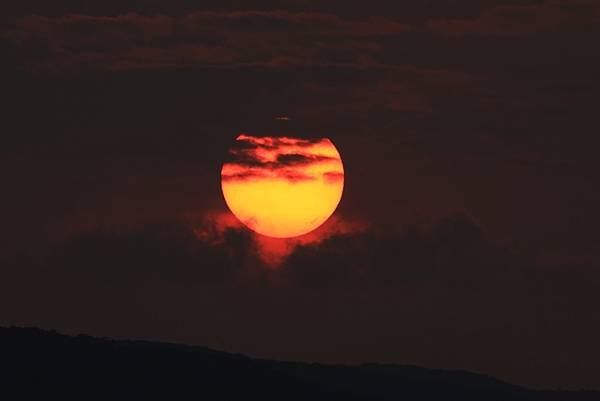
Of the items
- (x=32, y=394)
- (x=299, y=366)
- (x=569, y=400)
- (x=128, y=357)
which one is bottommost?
(x=32, y=394)

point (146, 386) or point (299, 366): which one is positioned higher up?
point (299, 366)

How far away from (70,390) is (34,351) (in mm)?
6368

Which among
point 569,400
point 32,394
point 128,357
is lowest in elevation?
point 32,394

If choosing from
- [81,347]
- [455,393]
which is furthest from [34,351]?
[455,393]

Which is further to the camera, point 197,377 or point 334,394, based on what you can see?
point 334,394

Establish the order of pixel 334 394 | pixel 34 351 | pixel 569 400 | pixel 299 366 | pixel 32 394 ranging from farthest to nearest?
1. pixel 569 400
2. pixel 299 366
3. pixel 334 394
4. pixel 34 351
5. pixel 32 394

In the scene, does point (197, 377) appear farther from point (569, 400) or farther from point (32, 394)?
point (569, 400)

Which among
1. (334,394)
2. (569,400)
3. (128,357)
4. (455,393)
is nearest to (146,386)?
(128,357)

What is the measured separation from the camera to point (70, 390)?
95.8 m

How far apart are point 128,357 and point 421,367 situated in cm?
8386

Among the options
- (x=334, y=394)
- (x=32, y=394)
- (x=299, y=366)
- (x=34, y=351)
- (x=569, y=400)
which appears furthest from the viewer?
(x=569, y=400)

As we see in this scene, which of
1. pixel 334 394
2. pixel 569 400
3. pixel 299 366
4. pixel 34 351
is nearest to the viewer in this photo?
pixel 34 351

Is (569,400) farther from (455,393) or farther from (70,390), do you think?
(70,390)

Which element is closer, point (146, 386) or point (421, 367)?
point (146, 386)
